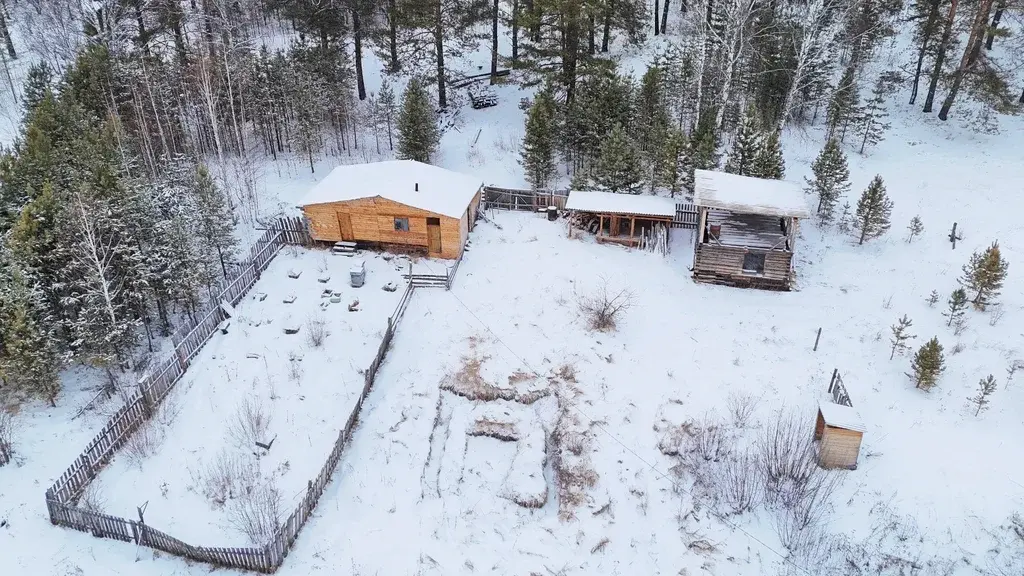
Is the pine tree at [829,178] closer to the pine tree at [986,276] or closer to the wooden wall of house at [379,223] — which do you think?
the pine tree at [986,276]

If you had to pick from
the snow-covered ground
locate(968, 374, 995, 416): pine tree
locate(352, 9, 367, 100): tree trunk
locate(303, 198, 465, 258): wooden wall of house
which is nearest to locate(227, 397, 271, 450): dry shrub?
the snow-covered ground

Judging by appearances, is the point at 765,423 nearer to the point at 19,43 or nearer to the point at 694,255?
the point at 694,255

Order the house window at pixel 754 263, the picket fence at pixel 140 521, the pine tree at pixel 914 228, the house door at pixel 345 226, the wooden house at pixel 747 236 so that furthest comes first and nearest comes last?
the pine tree at pixel 914 228, the house door at pixel 345 226, the house window at pixel 754 263, the wooden house at pixel 747 236, the picket fence at pixel 140 521

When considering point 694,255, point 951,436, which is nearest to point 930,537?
point 951,436

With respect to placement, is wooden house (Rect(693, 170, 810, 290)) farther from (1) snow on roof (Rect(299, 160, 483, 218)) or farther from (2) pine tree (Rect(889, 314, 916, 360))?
(1) snow on roof (Rect(299, 160, 483, 218))

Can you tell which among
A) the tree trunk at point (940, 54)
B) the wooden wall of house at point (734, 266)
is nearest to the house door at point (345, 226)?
the wooden wall of house at point (734, 266)
